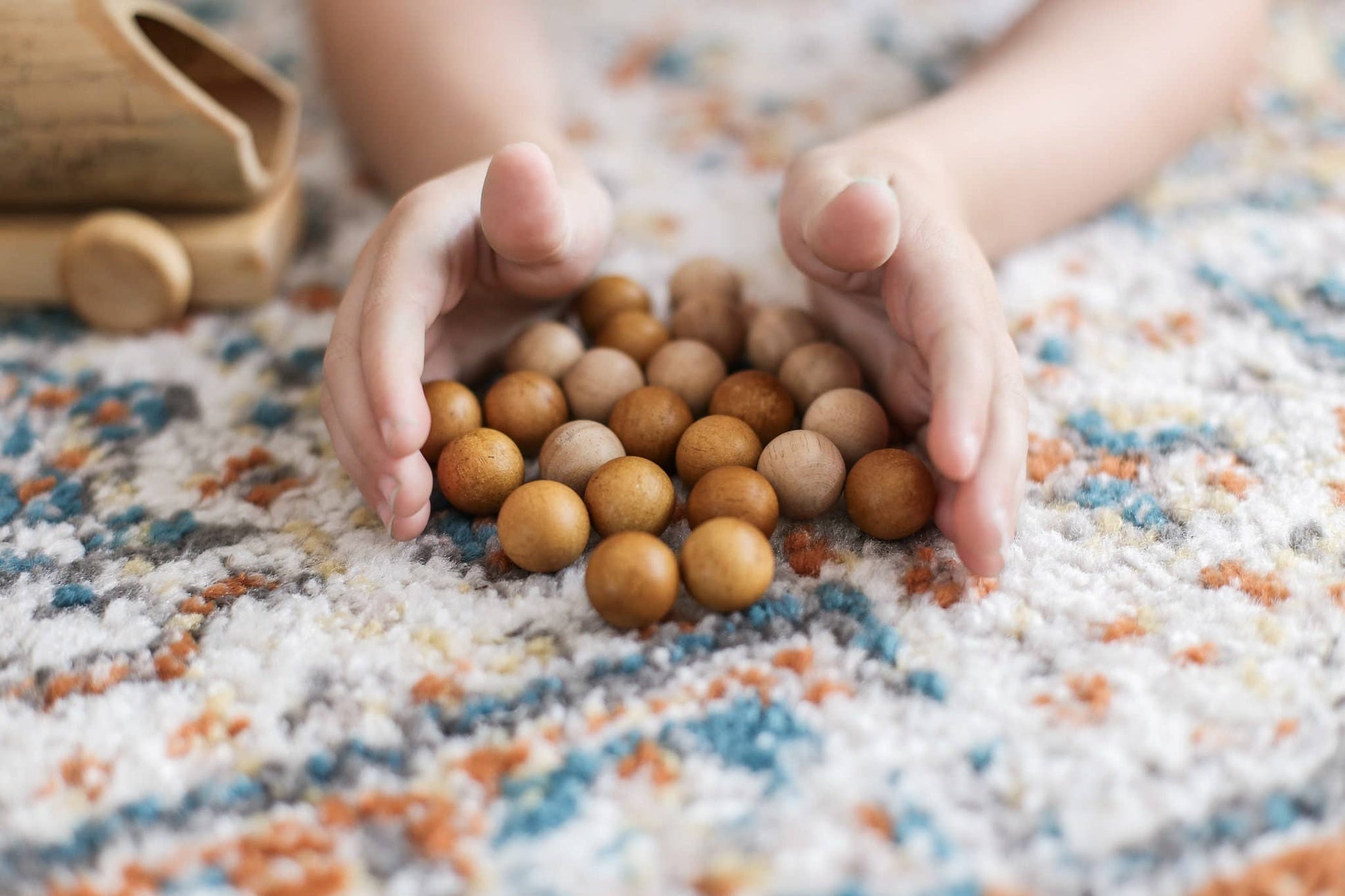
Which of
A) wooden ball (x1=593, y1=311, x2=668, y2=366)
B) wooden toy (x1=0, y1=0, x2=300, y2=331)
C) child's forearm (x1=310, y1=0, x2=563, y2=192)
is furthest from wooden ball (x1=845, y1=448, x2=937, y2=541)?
wooden toy (x1=0, y1=0, x2=300, y2=331)

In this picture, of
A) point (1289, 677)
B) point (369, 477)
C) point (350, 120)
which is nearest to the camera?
point (1289, 677)

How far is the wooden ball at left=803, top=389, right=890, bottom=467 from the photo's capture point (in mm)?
752

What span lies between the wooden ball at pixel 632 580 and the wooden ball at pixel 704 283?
33 centimetres

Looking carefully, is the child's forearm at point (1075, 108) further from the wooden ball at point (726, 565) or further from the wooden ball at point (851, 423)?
the wooden ball at point (726, 565)

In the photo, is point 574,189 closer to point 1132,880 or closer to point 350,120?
point 350,120

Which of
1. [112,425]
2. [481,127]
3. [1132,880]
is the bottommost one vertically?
[112,425]

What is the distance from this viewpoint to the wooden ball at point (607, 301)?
89 cm

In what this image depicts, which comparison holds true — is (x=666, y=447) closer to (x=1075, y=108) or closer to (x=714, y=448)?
(x=714, y=448)

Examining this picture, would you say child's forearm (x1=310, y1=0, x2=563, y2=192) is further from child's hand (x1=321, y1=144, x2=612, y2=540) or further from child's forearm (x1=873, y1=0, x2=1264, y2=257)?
child's forearm (x1=873, y1=0, x2=1264, y2=257)

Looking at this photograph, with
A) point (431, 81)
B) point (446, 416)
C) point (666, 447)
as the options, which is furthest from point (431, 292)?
point (431, 81)

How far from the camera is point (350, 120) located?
1172mm

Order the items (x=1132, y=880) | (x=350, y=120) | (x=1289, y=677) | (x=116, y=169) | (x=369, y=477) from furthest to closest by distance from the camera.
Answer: (x=350, y=120), (x=116, y=169), (x=369, y=477), (x=1289, y=677), (x=1132, y=880)

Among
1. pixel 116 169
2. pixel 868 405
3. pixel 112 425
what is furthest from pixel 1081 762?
pixel 116 169

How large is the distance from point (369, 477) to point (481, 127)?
1.46 ft
